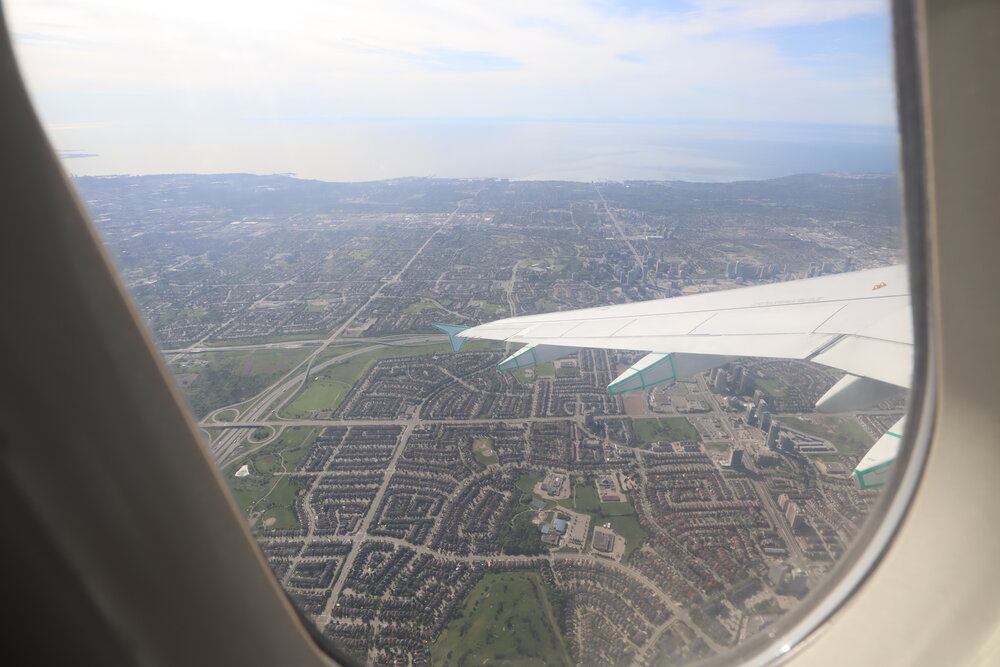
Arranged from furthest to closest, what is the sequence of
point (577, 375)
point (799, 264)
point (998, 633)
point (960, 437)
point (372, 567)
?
point (799, 264)
point (577, 375)
point (372, 567)
point (960, 437)
point (998, 633)

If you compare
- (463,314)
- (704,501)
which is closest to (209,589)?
(704,501)

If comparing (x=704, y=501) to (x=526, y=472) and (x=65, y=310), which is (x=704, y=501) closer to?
(x=526, y=472)

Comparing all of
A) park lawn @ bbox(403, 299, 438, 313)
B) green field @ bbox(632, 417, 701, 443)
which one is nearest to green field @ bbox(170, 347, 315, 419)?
park lawn @ bbox(403, 299, 438, 313)

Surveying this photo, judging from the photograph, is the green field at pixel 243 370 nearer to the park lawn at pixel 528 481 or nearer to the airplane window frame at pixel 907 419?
the park lawn at pixel 528 481

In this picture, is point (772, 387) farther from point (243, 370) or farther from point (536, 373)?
point (243, 370)

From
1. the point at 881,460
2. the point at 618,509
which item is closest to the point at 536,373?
the point at 618,509
